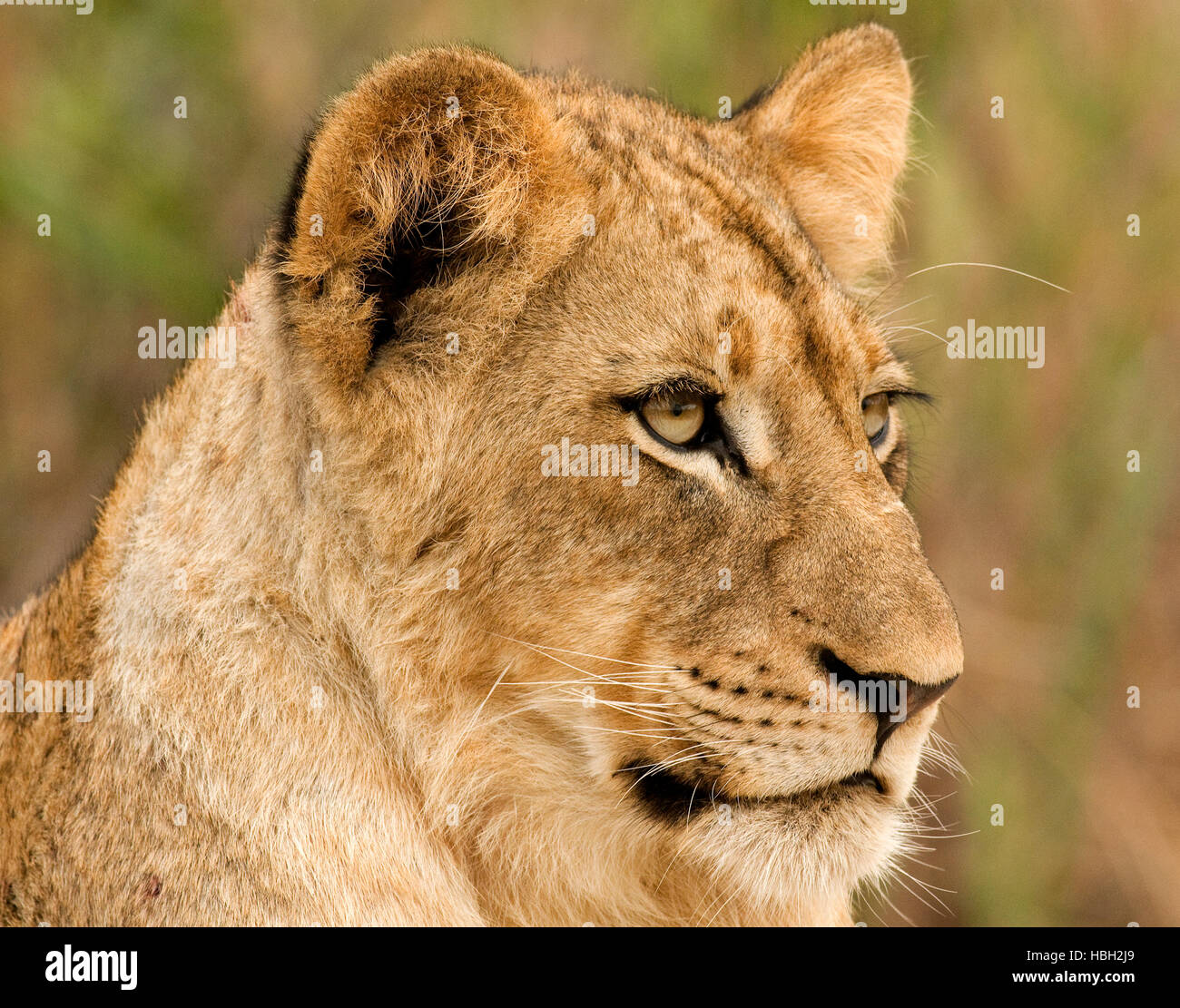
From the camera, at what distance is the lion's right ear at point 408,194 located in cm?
275

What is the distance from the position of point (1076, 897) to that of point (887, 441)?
408cm

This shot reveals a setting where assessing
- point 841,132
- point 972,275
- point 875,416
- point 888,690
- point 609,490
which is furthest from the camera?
point 972,275

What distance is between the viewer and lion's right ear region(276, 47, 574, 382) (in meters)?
2.75

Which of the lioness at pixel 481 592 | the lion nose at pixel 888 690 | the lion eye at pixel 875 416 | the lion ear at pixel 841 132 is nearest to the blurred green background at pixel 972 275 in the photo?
the lion ear at pixel 841 132

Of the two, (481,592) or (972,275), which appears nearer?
(481,592)

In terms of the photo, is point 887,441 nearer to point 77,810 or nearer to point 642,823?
point 642,823

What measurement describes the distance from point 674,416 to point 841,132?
61.4 inches

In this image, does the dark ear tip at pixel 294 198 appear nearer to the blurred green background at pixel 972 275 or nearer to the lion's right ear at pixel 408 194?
the lion's right ear at pixel 408 194

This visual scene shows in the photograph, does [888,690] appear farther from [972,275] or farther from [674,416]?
[972,275]

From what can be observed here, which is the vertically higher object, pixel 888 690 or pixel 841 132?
pixel 841 132

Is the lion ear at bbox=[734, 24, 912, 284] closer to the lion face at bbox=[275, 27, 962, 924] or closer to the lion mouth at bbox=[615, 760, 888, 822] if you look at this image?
the lion face at bbox=[275, 27, 962, 924]

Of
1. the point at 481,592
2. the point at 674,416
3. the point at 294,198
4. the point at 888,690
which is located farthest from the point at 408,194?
the point at 888,690

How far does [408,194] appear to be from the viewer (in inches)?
113

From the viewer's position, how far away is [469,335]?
2963 millimetres
